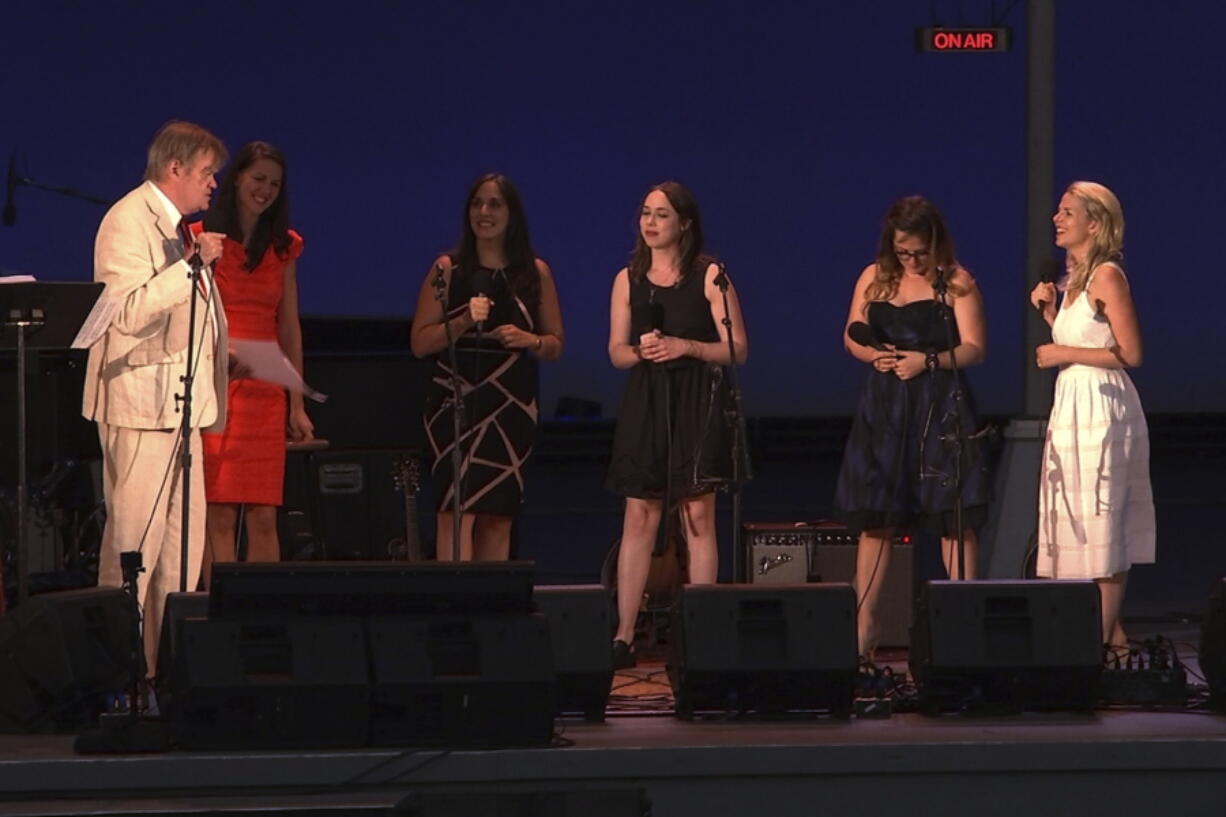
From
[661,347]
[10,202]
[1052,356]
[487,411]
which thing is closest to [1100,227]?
[1052,356]

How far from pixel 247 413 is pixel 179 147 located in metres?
0.95

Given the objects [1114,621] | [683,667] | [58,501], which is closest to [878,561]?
[1114,621]

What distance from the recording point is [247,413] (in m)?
6.22

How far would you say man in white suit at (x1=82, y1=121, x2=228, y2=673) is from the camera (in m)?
5.68

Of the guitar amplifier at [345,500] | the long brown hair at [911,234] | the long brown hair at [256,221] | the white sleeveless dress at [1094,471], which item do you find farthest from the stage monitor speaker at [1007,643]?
the guitar amplifier at [345,500]

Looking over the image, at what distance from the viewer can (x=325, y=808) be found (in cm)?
441

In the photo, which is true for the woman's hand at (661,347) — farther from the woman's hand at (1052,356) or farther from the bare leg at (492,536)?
the woman's hand at (1052,356)

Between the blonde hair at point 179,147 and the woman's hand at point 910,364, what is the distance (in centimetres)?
221

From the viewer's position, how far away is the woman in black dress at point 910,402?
6.27 metres

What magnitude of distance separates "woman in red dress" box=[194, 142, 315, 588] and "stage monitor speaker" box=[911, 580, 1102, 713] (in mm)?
2142

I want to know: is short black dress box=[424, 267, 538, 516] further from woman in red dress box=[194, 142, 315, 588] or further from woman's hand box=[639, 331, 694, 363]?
woman in red dress box=[194, 142, 315, 588]

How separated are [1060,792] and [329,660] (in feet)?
6.12

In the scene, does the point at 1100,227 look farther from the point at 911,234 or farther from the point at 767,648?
the point at 767,648

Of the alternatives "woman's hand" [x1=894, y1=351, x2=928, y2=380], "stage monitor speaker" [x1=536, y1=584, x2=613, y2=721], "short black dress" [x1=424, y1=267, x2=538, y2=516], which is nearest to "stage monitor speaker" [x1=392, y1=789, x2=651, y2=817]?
"stage monitor speaker" [x1=536, y1=584, x2=613, y2=721]
